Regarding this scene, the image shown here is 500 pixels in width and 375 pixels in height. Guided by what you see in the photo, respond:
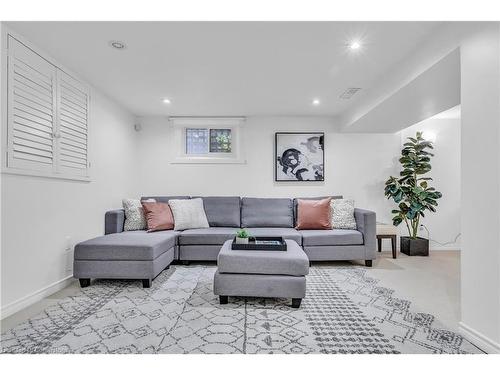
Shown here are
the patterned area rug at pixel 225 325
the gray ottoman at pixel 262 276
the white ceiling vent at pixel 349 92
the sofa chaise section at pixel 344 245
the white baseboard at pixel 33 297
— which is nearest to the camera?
the patterned area rug at pixel 225 325

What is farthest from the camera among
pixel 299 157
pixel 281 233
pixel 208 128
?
pixel 208 128

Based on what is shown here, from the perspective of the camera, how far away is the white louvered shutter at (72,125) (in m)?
2.78

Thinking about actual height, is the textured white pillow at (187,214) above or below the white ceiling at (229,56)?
below

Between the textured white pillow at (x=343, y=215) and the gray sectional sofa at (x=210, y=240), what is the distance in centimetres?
8

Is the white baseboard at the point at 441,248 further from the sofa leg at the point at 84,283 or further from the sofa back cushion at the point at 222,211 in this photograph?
the sofa leg at the point at 84,283

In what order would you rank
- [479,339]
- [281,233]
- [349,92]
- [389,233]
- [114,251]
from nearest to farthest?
[479,339] → [114,251] → [349,92] → [281,233] → [389,233]

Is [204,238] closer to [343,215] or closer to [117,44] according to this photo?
[343,215]

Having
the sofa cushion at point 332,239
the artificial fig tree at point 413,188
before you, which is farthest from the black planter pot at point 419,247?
the sofa cushion at point 332,239

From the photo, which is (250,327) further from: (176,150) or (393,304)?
(176,150)

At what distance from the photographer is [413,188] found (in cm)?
419

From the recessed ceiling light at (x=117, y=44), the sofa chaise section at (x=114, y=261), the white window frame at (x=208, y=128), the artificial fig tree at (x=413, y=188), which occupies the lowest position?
the sofa chaise section at (x=114, y=261)

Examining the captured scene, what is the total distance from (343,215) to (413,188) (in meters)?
1.26

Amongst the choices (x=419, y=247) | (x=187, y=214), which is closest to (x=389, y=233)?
(x=419, y=247)

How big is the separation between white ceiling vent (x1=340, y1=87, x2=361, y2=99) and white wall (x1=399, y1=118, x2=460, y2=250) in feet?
5.31
